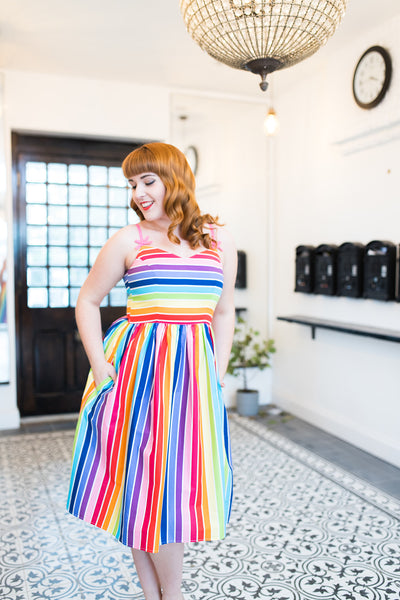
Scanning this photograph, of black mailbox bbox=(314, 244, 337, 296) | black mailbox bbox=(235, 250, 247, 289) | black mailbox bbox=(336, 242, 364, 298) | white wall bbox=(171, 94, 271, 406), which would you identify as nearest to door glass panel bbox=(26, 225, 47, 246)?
white wall bbox=(171, 94, 271, 406)

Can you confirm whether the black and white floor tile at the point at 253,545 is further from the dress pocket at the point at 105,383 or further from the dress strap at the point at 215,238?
the dress strap at the point at 215,238

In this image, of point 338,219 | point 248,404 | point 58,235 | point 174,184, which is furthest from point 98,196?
point 174,184

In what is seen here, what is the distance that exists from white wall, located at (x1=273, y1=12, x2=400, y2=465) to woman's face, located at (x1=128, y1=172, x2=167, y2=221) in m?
2.28

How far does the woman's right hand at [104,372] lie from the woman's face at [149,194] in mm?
472

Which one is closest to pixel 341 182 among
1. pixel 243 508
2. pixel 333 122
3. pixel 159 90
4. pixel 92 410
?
pixel 333 122

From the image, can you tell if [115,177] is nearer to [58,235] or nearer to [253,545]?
[58,235]

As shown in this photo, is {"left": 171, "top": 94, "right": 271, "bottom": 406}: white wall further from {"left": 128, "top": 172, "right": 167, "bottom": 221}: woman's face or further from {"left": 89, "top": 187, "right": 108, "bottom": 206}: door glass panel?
{"left": 128, "top": 172, "right": 167, "bottom": 221}: woman's face

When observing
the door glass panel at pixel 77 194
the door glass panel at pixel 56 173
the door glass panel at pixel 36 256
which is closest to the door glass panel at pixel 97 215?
the door glass panel at pixel 77 194

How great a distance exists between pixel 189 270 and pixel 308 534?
1578 millimetres

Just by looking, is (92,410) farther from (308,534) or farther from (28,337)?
(28,337)

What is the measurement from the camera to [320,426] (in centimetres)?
437

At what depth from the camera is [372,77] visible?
365cm

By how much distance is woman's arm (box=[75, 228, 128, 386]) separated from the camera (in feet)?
5.60

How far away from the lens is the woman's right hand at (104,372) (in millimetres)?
1702
